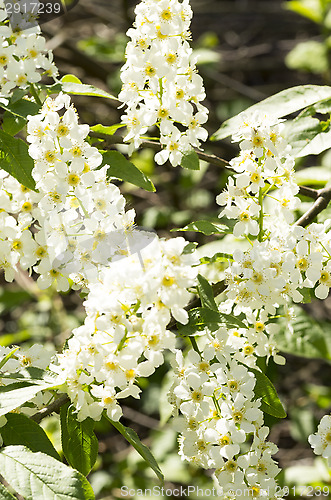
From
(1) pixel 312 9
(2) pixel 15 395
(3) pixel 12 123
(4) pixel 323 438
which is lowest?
(4) pixel 323 438

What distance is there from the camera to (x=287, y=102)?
7.98 feet

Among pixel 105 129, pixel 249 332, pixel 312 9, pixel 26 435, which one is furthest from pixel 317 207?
pixel 312 9

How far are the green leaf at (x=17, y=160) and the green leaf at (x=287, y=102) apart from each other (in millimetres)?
721

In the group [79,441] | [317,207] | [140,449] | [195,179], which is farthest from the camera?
[195,179]

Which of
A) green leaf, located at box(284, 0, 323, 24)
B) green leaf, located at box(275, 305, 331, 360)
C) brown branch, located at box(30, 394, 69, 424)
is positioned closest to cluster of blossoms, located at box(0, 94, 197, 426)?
brown branch, located at box(30, 394, 69, 424)

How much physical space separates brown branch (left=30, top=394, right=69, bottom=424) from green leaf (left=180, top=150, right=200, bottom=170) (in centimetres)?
82

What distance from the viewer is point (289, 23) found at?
266 inches

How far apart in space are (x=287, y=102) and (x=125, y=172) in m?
0.75

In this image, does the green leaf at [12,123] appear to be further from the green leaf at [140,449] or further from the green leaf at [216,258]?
the green leaf at [140,449]

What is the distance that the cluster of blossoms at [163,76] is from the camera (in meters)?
1.97

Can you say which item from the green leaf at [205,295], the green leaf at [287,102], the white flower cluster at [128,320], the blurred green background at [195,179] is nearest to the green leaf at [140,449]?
the white flower cluster at [128,320]

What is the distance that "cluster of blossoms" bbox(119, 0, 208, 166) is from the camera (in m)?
1.97

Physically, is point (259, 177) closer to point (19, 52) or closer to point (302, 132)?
point (302, 132)

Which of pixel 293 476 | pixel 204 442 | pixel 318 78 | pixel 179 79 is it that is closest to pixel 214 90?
pixel 318 78
